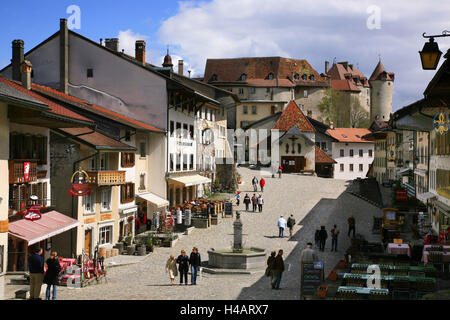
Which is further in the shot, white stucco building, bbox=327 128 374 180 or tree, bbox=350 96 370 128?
tree, bbox=350 96 370 128

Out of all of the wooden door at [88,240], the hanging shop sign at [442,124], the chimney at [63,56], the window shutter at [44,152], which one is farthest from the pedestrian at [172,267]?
the chimney at [63,56]

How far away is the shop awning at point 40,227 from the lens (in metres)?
23.8

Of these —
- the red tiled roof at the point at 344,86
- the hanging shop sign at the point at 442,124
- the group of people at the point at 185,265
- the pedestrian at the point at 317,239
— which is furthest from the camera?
the red tiled roof at the point at 344,86

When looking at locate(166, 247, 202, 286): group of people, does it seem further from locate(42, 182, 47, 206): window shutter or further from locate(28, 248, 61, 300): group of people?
locate(42, 182, 47, 206): window shutter

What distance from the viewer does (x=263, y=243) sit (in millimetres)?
37312

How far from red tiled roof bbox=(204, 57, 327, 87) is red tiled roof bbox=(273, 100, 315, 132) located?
1183 inches

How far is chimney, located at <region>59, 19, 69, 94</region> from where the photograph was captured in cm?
4631

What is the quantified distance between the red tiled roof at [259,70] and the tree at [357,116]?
568 inches

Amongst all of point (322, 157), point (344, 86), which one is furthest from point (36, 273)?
point (344, 86)

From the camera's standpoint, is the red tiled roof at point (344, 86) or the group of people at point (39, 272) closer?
the group of people at point (39, 272)

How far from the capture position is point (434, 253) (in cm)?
2453

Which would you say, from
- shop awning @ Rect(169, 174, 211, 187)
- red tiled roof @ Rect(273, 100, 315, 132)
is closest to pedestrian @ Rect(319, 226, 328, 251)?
shop awning @ Rect(169, 174, 211, 187)

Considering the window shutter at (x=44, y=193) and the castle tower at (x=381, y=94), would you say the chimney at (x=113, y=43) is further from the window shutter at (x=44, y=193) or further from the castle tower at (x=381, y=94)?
the castle tower at (x=381, y=94)
